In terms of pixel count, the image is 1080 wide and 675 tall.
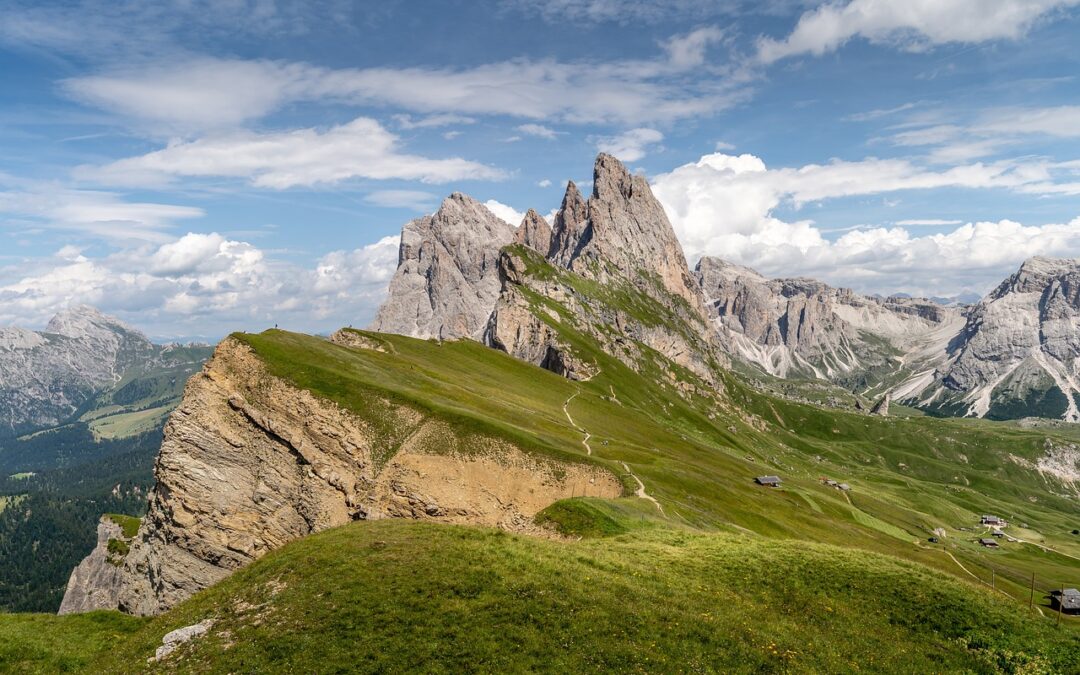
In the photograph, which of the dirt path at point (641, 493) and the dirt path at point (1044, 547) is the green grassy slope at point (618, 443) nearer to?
the dirt path at point (641, 493)

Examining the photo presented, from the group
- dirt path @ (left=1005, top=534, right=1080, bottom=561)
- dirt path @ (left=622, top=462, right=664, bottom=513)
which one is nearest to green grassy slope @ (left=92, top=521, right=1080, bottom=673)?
dirt path @ (left=622, top=462, right=664, bottom=513)

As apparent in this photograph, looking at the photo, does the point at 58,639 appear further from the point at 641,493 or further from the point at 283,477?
the point at 641,493

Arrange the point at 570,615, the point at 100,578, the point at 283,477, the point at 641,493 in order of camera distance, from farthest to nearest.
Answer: the point at 100,578 → the point at 641,493 → the point at 283,477 → the point at 570,615

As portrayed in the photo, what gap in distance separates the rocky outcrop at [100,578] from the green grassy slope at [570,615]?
77413 mm

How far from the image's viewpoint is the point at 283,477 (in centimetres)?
6781

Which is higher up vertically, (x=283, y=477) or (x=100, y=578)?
(x=283, y=477)

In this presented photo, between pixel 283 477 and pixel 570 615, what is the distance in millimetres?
50112

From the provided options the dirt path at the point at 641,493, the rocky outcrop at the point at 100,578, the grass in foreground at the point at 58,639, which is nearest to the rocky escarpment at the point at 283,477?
the dirt path at the point at 641,493

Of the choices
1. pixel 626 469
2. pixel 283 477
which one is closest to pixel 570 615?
pixel 283 477

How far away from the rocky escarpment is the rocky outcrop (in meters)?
33.3

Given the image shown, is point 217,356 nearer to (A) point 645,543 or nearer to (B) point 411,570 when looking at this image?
(B) point 411,570

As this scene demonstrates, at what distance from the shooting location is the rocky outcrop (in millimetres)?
93062

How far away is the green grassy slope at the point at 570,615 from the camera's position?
90.0 feet

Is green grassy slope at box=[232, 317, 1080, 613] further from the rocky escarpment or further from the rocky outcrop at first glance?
the rocky outcrop
